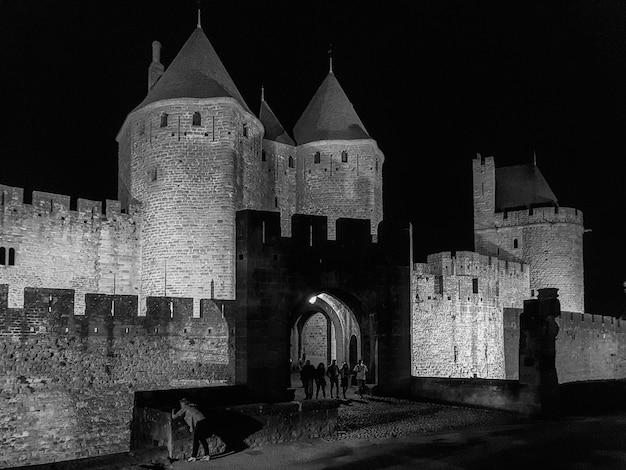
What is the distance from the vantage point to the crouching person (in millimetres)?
9023

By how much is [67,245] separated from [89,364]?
5.62 meters

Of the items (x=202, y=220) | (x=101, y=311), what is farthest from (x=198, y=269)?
(x=101, y=311)

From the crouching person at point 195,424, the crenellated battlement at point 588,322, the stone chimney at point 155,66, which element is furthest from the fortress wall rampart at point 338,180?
the crouching person at point 195,424

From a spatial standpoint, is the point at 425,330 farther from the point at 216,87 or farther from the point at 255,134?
the point at 216,87

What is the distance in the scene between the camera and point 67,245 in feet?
77.2

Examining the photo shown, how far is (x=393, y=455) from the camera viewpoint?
371 inches

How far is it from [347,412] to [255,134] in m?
16.0

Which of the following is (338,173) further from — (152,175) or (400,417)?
(400,417)

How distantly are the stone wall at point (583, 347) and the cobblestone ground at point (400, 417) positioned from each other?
20259 mm

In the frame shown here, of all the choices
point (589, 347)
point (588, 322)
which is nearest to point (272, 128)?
point (588, 322)

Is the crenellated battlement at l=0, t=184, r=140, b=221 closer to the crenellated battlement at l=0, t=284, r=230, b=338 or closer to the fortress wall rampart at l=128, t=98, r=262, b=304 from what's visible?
the fortress wall rampart at l=128, t=98, r=262, b=304

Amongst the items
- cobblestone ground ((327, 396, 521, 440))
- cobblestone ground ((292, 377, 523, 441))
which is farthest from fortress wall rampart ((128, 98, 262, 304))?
cobblestone ground ((327, 396, 521, 440))

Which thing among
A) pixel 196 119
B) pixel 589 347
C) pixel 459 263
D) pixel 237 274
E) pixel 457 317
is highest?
pixel 196 119

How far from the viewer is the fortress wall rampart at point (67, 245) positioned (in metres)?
22.3
